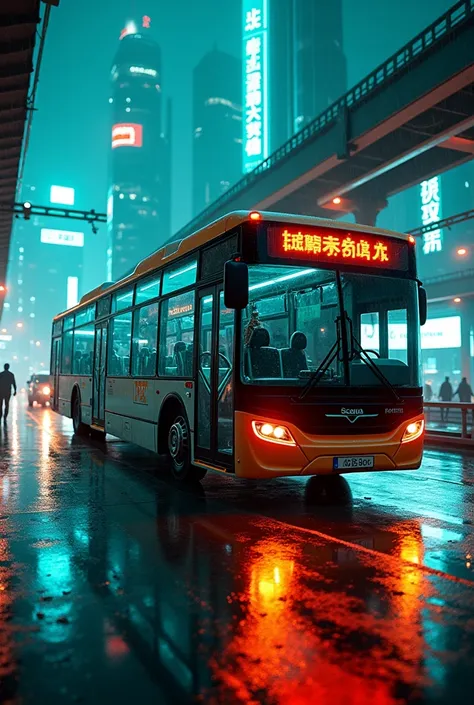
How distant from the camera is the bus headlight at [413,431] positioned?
776 cm

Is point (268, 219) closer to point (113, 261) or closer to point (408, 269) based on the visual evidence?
point (408, 269)

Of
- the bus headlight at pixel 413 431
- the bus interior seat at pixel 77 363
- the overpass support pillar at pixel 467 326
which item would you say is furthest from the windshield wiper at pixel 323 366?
the overpass support pillar at pixel 467 326

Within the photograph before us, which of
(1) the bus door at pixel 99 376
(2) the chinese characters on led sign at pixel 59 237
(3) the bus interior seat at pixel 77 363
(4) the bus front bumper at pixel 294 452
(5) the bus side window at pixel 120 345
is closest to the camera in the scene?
(4) the bus front bumper at pixel 294 452

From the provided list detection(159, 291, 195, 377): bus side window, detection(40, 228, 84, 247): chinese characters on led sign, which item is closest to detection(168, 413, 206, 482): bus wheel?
detection(159, 291, 195, 377): bus side window

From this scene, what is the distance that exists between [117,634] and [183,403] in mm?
5157

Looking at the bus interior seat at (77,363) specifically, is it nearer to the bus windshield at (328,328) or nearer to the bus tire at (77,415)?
the bus tire at (77,415)

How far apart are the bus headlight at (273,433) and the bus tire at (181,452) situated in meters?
1.78

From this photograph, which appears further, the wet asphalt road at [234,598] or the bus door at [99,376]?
the bus door at [99,376]

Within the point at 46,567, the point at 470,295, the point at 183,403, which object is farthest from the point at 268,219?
the point at 470,295

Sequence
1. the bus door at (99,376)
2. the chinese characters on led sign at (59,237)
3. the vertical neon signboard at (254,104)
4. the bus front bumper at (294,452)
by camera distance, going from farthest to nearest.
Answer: the chinese characters on led sign at (59,237)
the vertical neon signboard at (254,104)
the bus door at (99,376)
the bus front bumper at (294,452)

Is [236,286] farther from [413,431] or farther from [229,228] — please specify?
[413,431]

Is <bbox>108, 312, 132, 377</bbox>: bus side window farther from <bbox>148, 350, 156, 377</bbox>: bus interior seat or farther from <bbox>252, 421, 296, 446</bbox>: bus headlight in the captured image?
<bbox>252, 421, 296, 446</bbox>: bus headlight

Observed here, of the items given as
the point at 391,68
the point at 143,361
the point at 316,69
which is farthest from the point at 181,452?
the point at 316,69

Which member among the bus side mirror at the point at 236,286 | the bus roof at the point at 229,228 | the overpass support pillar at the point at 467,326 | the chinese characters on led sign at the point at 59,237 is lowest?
the bus side mirror at the point at 236,286
